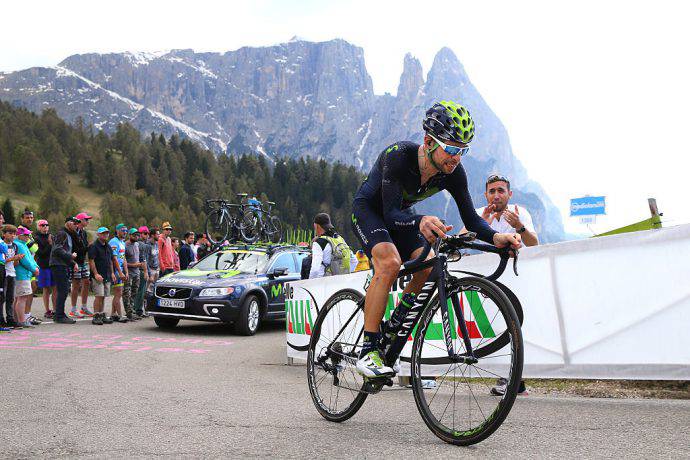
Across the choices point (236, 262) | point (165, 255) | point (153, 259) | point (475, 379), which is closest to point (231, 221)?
point (165, 255)

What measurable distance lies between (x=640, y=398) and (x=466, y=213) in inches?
97.1

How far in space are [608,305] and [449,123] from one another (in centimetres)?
254

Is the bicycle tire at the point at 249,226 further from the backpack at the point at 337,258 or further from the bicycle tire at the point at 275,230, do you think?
the backpack at the point at 337,258

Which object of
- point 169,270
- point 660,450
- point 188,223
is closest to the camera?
point 660,450

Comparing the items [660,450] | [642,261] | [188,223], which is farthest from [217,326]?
[188,223]

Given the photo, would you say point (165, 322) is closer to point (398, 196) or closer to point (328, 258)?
point (328, 258)

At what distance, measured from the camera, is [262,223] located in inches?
1024

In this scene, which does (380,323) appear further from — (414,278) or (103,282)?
(103,282)

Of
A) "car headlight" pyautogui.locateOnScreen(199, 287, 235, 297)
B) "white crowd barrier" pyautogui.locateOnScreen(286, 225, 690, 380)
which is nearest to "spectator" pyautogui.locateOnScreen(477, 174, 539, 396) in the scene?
"white crowd barrier" pyautogui.locateOnScreen(286, 225, 690, 380)

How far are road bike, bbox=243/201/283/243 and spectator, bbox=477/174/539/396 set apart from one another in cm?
1880

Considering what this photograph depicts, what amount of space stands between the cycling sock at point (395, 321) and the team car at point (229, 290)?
8.33 metres

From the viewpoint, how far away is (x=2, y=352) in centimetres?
906

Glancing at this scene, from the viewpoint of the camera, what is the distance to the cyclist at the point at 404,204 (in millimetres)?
4059

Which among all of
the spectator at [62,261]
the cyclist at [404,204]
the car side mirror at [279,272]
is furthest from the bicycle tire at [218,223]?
the cyclist at [404,204]
